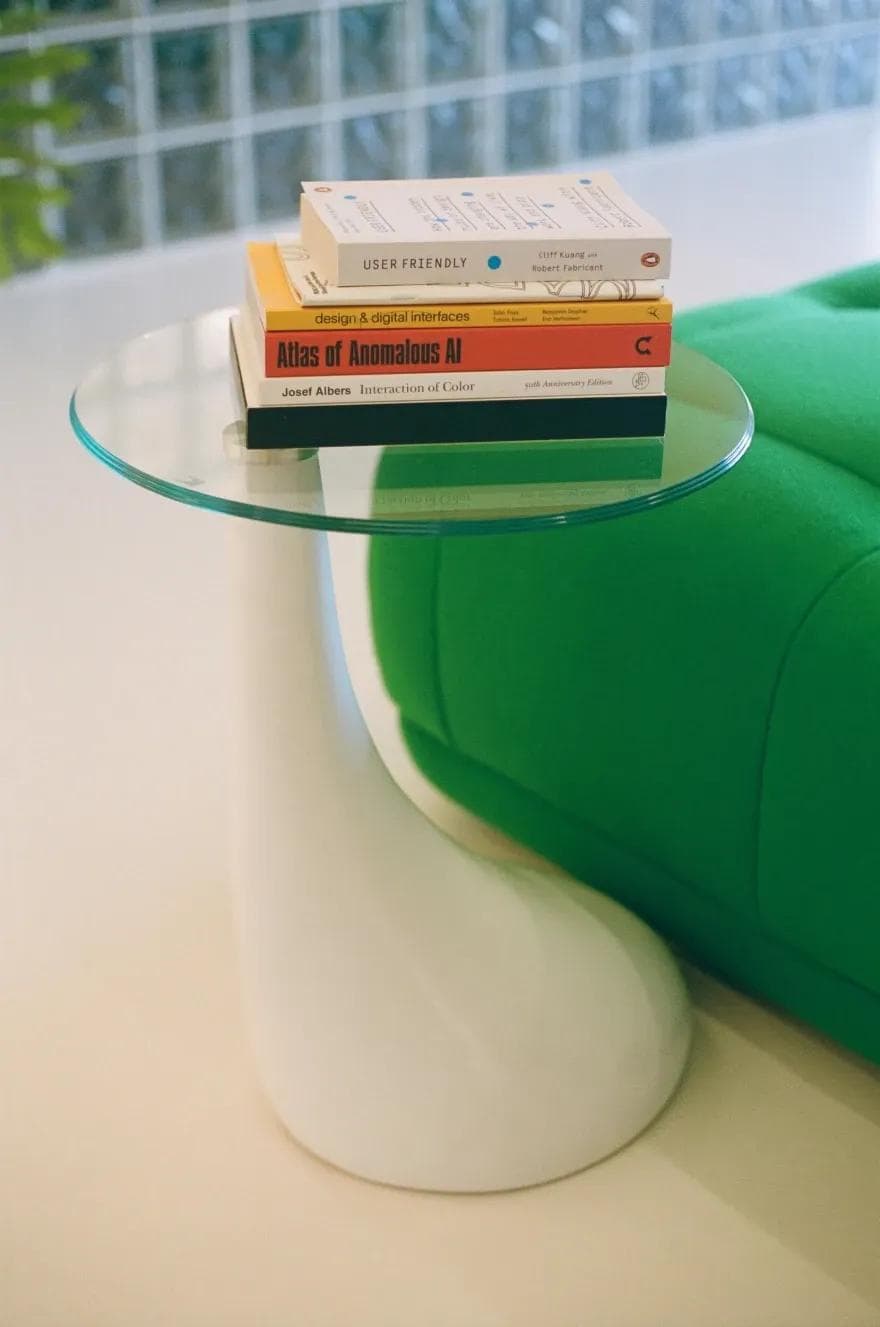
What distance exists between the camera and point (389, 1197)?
48.7 inches

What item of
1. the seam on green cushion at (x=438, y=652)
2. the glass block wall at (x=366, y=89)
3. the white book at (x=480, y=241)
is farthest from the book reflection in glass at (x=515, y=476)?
the glass block wall at (x=366, y=89)

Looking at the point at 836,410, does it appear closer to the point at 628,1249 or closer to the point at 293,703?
the point at 293,703

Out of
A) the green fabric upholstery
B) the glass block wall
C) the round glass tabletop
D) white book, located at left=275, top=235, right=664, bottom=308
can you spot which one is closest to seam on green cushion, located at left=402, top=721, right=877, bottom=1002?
the green fabric upholstery

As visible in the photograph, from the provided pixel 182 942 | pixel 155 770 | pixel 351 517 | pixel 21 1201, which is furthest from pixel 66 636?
pixel 351 517

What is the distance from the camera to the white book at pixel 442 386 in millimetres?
1030

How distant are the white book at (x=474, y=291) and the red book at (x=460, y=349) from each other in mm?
18

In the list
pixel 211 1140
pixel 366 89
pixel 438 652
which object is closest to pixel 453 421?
pixel 438 652

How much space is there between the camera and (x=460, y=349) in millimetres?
1034

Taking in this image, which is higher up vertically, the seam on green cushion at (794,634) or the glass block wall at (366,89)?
the glass block wall at (366,89)

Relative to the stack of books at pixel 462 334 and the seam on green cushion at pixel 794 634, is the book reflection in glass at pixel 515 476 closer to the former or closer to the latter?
the stack of books at pixel 462 334

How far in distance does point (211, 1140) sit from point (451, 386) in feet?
2.02

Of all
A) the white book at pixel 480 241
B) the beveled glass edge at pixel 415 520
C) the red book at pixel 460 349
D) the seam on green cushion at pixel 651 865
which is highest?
the white book at pixel 480 241

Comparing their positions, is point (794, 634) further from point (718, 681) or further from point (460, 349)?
point (460, 349)

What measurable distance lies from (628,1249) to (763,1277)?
94mm
